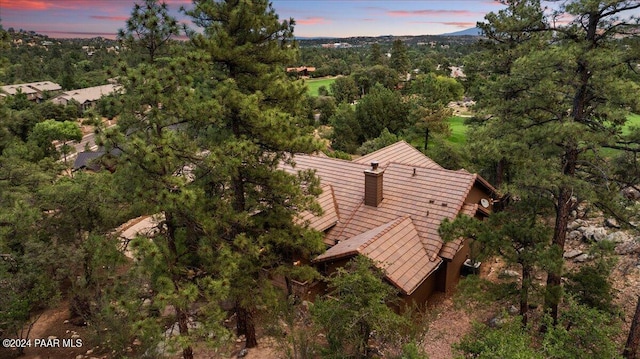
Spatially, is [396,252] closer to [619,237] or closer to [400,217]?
[400,217]

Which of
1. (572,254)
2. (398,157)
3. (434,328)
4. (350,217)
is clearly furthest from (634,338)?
(398,157)

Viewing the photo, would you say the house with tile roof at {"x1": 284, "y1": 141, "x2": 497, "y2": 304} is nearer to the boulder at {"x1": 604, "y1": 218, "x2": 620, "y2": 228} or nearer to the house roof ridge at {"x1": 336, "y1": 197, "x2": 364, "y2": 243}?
the house roof ridge at {"x1": 336, "y1": 197, "x2": 364, "y2": 243}

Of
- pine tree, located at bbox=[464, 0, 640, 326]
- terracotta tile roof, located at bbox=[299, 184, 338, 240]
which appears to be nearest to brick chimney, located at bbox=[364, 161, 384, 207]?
terracotta tile roof, located at bbox=[299, 184, 338, 240]

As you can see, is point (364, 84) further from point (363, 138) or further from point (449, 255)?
point (449, 255)

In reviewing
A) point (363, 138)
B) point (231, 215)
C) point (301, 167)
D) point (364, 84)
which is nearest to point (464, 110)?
point (364, 84)

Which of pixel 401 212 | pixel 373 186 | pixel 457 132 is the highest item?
pixel 457 132

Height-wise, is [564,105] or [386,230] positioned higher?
[564,105]

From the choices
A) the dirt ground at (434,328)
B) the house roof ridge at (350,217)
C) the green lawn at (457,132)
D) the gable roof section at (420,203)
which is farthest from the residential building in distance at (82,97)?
the gable roof section at (420,203)

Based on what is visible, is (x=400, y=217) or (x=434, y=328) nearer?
(x=434, y=328)
